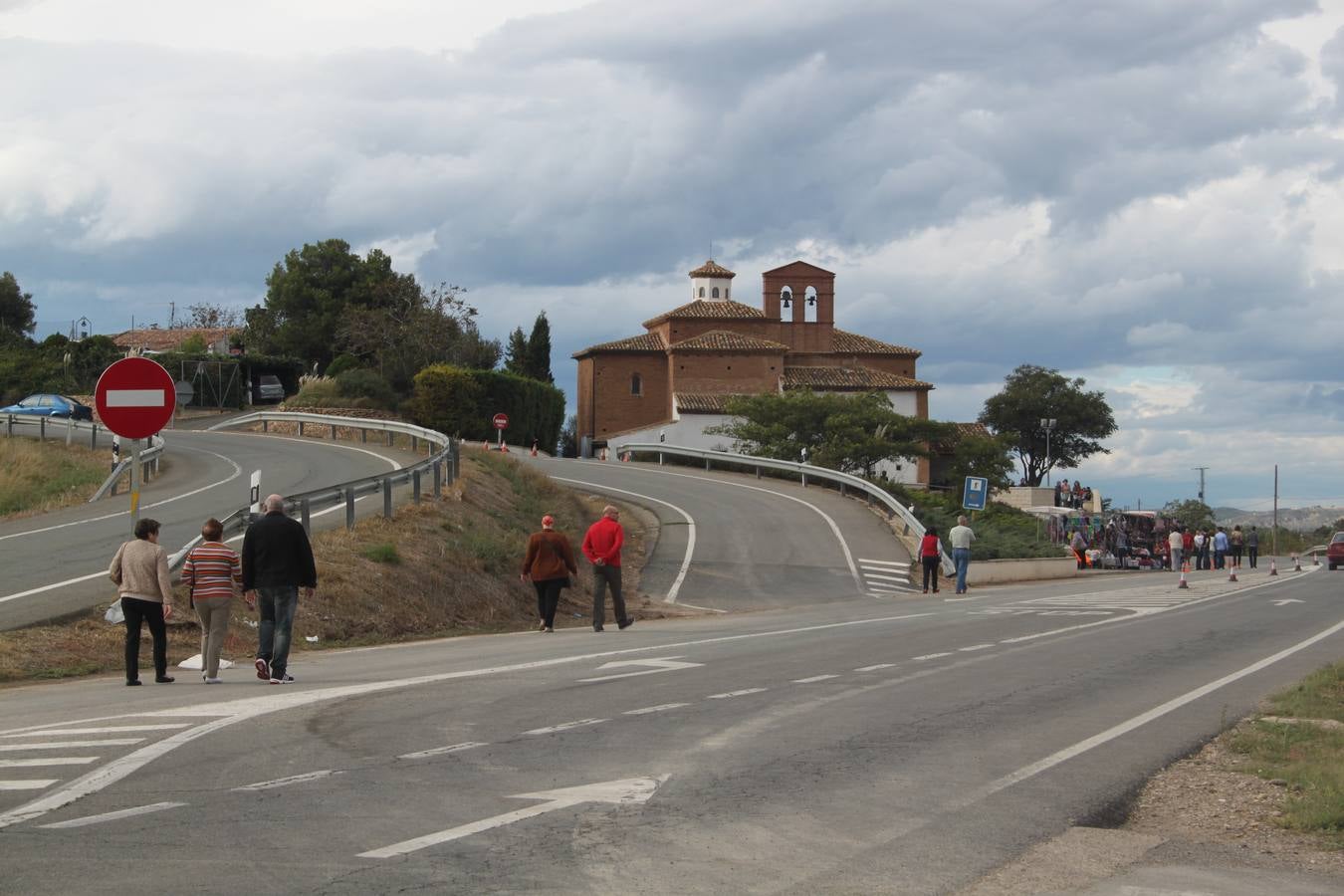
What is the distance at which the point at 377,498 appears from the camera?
29.8 metres

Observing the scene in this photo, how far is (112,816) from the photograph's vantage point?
24.5ft

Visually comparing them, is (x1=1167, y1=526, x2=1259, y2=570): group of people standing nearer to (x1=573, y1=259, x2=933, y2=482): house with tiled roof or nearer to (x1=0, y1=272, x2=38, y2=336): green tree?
(x1=573, y1=259, x2=933, y2=482): house with tiled roof

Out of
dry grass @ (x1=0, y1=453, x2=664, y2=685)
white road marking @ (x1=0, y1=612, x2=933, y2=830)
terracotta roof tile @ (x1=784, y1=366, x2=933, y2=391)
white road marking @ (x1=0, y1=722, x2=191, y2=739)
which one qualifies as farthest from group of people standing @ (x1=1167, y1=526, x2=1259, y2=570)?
white road marking @ (x1=0, y1=722, x2=191, y2=739)

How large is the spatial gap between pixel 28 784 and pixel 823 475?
42.8 m

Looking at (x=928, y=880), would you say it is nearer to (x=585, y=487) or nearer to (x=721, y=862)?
(x=721, y=862)

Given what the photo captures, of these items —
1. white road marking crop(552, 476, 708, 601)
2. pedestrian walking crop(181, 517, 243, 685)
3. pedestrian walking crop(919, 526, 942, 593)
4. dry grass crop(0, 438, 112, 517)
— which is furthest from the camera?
dry grass crop(0, 438, 112, 517)

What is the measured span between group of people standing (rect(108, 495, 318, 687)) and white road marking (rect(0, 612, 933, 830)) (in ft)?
4.21

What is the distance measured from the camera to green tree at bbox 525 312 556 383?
105375 mm

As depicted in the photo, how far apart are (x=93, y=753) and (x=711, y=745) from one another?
3923 millimetres

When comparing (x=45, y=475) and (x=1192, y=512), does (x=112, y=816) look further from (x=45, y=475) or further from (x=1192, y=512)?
(x=1192, y=512)

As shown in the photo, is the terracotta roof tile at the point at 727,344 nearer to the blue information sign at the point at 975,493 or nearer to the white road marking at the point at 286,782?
the blue information sign at the point at 975,493

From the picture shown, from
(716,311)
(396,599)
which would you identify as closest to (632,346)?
(716,311)

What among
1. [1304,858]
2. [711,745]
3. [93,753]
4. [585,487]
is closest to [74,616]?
[93,753]

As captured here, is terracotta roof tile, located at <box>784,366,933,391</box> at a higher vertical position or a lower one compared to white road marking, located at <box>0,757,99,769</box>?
higher
